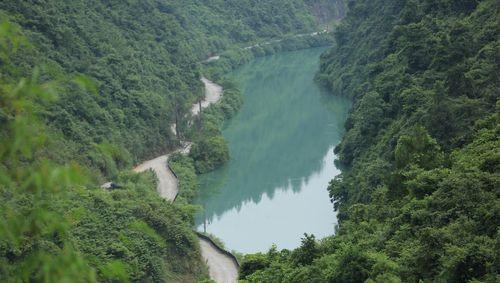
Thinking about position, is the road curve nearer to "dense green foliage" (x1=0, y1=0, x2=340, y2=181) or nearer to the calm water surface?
"dense green foliage" (x1=0, y1=0, x2=340, y2=181)

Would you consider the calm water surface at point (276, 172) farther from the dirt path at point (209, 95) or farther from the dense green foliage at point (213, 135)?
the dirt path at point (209, 95)

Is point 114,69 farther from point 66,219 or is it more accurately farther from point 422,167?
point 66,219

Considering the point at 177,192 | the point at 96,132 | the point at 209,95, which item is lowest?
the point at 177,192

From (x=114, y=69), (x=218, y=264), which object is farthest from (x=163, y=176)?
(x=218, y=264)

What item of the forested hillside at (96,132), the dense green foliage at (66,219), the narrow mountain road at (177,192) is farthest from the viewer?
the narrow mountain road at (177,192)

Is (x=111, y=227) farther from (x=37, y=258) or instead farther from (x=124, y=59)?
(x=124, y=59)

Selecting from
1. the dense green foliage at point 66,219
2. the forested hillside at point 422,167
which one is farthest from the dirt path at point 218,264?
the forested hillside at point 422,167

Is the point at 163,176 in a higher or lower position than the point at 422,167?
higher
